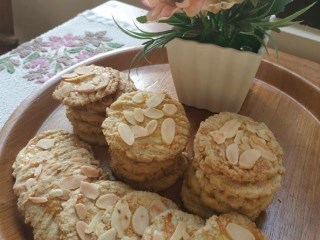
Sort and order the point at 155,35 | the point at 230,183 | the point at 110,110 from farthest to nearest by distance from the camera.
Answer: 1. the point at 155,35
2. the point at 110,110
3. the point at 230,183

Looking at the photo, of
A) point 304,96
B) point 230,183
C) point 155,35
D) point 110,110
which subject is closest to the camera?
point 230,183

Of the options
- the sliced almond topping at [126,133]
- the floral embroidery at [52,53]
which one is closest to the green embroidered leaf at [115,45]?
the floral embroidery at [52,53]

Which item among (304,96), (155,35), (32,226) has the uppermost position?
(155,35)

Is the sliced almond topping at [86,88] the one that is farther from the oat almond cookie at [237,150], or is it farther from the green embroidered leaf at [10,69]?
the green embroidered leaf at [10,69]

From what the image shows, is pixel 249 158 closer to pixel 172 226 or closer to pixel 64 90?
pixel 172 226

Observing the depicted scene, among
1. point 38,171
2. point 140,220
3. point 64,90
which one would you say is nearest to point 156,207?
point 140,220

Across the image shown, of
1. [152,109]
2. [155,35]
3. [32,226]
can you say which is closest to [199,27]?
[155,35]

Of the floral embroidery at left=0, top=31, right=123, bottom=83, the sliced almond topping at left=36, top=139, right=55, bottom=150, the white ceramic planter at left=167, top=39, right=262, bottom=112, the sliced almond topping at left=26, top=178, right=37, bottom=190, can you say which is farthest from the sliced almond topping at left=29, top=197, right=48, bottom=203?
the floral embroidery at left=0, top=31, right=123, bottom=83

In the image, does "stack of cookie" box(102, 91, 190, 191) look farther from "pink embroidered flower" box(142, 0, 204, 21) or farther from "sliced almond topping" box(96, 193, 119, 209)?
"pink embroidered flower" box(142, 0, 204, 21)

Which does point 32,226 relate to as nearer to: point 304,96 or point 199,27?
point 199,27
